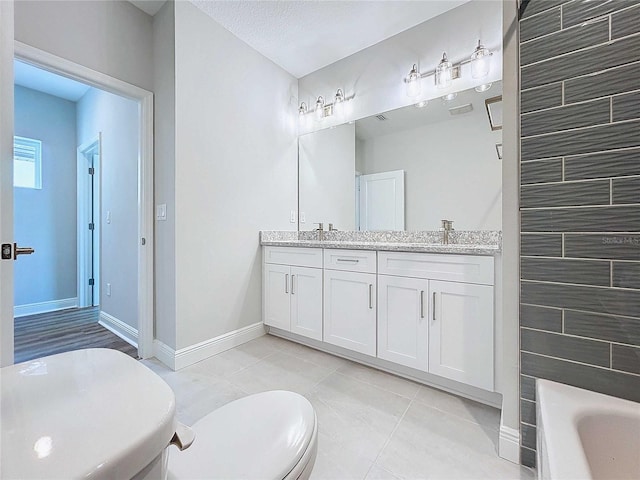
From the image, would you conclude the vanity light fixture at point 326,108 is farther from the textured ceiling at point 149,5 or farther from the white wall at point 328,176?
the textured ceiling at point 149,5

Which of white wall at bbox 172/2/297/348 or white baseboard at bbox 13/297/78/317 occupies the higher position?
white wall at bbox 172/2/297/348

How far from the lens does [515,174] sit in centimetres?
120

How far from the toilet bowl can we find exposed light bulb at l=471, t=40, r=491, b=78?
2241mm

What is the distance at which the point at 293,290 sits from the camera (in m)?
2.40

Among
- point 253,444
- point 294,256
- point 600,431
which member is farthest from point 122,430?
point 294,256

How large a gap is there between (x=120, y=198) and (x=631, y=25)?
11.2ft

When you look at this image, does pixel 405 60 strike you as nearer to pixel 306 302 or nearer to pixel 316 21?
pixel 316 21

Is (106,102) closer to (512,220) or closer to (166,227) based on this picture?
(166,227)

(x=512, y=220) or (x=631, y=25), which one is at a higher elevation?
(x=631, y=25)

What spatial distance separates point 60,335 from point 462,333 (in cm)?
339

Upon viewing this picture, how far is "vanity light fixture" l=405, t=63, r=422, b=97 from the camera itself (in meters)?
2.19

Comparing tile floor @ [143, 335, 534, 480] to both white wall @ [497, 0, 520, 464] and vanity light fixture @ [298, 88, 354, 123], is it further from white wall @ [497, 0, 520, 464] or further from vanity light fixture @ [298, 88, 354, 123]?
vanity light fixture @ [298, 88, 354, 123]

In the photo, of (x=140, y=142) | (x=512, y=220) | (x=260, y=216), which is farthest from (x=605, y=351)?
(x=140, y=142)

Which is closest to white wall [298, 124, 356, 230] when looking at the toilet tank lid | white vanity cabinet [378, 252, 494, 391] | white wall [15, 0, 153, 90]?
white vanity cabinet [378, 252, 494, 391]
